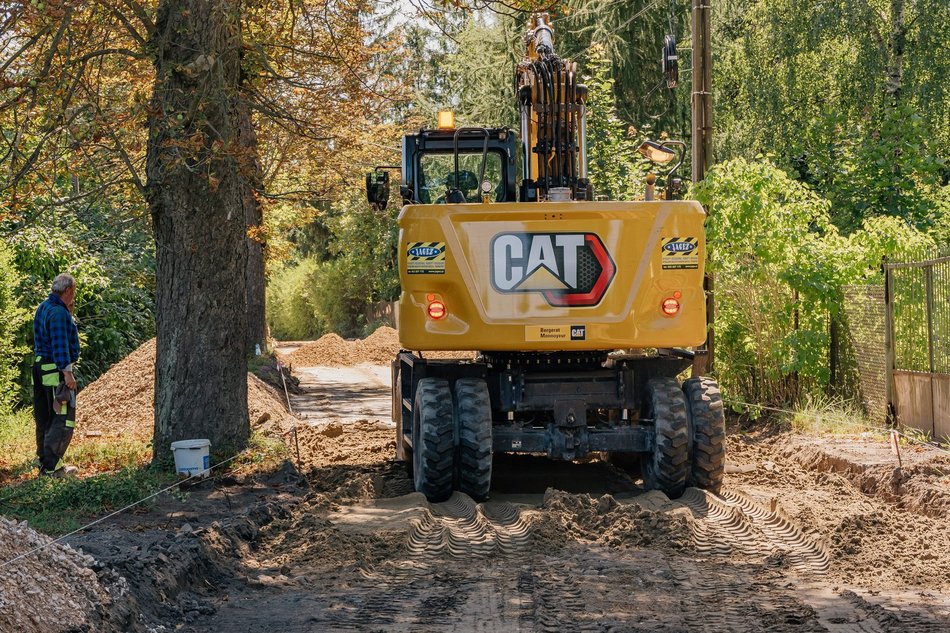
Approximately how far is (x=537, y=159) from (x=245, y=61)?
3.14m

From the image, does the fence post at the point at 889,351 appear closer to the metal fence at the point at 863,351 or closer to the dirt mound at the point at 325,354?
the metal fence at the point at 863,351

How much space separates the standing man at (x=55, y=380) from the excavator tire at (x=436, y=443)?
369 centimetres

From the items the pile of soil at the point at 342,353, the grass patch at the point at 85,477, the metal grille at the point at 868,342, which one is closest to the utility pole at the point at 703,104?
the metal grille at the point at 868,342

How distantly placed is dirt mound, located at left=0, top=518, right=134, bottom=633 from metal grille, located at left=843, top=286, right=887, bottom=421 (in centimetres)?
1028

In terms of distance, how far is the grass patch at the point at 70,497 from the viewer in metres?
9.16

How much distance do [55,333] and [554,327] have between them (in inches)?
196

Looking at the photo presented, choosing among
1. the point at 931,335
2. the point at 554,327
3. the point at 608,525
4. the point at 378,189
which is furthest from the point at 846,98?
the point at 608,525

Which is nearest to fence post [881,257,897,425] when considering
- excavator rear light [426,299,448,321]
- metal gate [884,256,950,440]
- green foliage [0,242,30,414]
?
metal gate [884,256,950,440]

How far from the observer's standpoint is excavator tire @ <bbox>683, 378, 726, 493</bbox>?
10461mm

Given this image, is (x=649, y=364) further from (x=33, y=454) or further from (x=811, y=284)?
(x=33, y=454)

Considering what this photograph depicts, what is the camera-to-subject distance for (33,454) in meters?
13.1

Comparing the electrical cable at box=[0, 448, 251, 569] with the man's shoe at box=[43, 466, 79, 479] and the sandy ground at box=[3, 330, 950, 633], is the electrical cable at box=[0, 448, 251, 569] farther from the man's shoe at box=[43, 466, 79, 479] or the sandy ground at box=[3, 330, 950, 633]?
the man's shoe at box=[43, 466, 79, 479]

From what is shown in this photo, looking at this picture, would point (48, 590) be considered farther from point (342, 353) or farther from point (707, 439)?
point (342, 353)

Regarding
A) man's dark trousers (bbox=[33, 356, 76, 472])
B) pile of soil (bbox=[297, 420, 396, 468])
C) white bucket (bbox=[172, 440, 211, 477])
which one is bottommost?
pile of soil (bbox=[297, 420, 396, 468])
